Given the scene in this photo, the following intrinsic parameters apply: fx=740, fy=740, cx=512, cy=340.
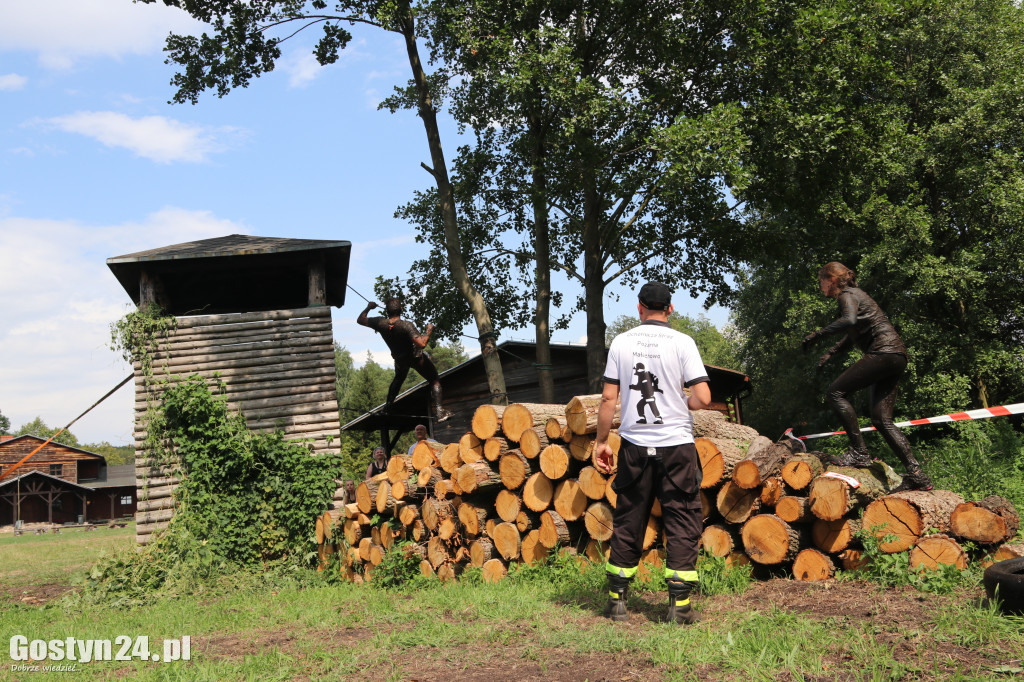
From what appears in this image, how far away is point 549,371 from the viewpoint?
56.9 feet

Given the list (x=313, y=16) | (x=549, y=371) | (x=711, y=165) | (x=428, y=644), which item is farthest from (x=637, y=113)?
(x=428, y=644)

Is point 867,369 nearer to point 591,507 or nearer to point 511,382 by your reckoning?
point 591,507

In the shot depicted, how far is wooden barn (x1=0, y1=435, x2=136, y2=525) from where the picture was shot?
1927 inches

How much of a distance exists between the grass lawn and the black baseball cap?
2153 mm

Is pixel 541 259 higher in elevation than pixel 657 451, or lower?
higher

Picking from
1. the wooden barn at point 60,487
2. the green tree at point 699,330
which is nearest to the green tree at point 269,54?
the wooden barn at point 60,487

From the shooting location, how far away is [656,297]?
17.6 ft

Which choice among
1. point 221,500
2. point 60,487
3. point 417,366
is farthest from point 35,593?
point 60,487

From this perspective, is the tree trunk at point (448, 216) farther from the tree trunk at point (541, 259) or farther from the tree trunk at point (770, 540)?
the tree trunk at point (770, 540)

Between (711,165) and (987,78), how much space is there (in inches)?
529

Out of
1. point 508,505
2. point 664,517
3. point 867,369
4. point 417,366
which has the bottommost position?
point 508,505

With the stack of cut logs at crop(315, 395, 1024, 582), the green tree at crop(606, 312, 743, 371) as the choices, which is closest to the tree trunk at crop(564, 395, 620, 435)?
the stack of cut logs at crop(315, 395, 1024, 582)

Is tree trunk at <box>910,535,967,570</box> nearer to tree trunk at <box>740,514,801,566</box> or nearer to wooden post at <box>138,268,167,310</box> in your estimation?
tree trunk at <box>740,514,801,566</box>

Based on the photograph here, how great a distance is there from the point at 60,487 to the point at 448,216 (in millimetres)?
47358
